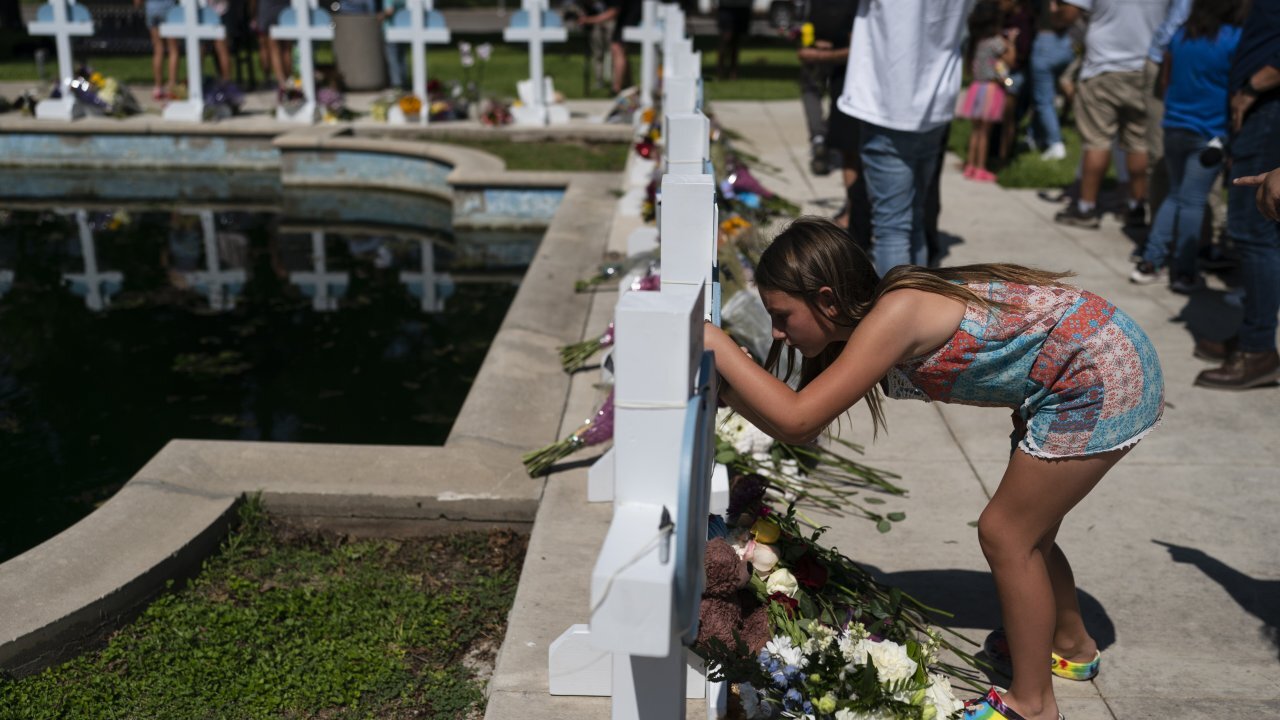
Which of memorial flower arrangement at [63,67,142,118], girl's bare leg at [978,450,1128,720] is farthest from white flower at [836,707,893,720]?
memorial flower arrangement at [63,67,142,118]

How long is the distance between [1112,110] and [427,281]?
4485 mm

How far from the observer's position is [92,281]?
7719 mm

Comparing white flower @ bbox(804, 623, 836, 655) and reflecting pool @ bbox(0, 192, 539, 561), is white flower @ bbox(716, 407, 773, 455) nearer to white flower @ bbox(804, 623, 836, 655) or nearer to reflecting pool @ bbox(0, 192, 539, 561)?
white flower @ bbox(804, 623, 836, 655)

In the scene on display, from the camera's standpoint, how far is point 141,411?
5.57m

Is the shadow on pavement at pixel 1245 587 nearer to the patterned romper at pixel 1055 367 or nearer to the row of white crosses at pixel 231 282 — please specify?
the patterned romper at pixel 1055 367

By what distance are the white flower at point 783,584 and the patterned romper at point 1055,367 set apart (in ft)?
1.91

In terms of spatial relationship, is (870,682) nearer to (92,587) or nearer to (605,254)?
(92,587)

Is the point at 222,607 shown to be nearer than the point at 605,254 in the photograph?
Yes

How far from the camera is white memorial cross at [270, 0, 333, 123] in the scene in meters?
11.7

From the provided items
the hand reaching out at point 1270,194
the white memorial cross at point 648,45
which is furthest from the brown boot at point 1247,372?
the white memorial cross at point 648,45

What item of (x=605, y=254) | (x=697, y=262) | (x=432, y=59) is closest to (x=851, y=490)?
(x=697, y=262)

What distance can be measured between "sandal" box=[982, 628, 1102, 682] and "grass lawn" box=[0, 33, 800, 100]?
11.9 m

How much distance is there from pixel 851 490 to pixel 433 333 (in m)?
3.30

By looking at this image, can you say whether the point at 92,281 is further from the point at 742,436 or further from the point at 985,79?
the point at 985,79
